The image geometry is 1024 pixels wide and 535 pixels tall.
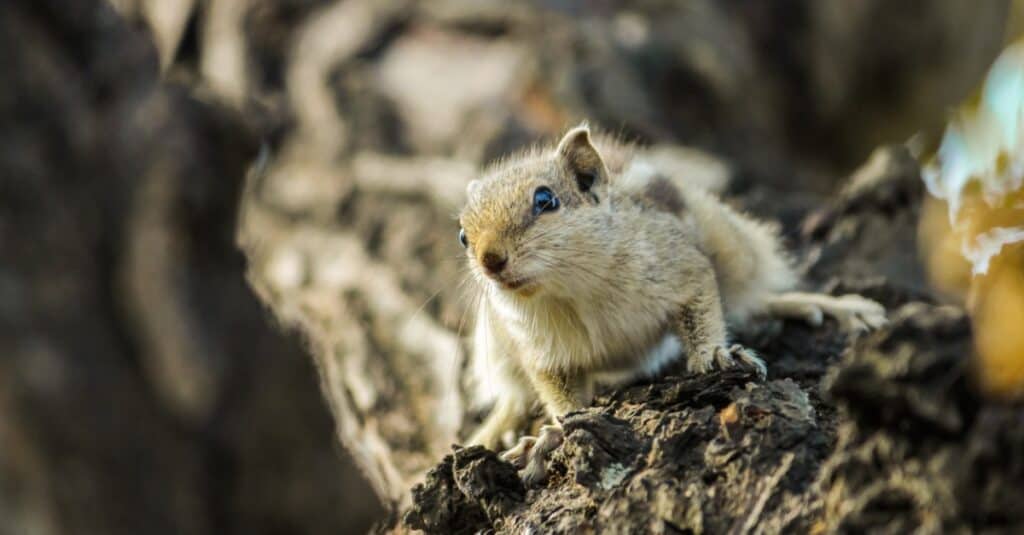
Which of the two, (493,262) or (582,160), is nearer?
(493,262)

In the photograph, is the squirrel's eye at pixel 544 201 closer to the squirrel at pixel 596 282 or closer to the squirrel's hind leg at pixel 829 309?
the squirrel at pixel 596 282

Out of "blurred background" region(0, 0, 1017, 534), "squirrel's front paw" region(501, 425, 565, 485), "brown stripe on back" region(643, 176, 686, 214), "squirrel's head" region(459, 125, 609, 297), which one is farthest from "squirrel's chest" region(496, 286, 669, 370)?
"blurred background" region(0, 0, 1017, 534)

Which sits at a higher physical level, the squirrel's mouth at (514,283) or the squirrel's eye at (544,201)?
the squirrel's eye at (544,201)

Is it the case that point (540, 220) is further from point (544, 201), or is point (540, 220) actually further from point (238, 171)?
point (238, 171)

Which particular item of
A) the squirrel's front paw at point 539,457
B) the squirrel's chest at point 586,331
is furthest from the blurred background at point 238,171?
the squirrel's front paw at point 539,457

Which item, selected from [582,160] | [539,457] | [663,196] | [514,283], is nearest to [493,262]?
[514,283]

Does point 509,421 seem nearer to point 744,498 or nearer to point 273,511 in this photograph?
point 744,498

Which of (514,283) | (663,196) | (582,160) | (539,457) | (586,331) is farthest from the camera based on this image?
(663,196)

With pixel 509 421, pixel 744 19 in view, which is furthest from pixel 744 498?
pixel 744 19
